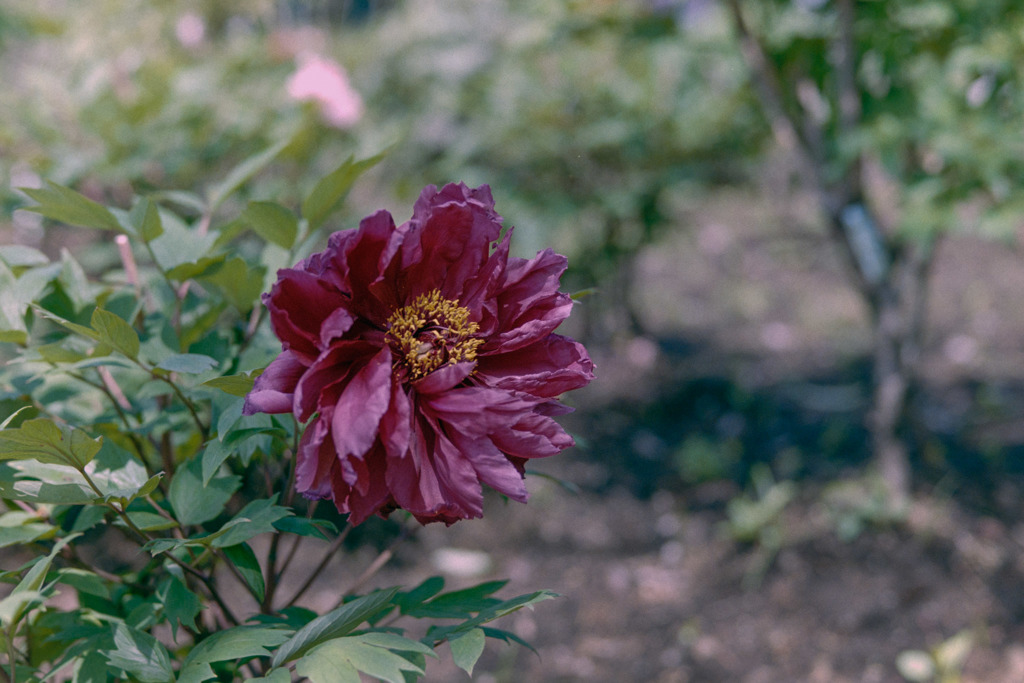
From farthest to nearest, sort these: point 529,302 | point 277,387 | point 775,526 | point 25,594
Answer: point 775,526, point 529,302, point 277,387, point 25,594

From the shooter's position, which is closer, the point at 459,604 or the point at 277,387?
the point at 277,387

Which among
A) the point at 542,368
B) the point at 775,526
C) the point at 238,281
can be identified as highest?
the point at 238,281

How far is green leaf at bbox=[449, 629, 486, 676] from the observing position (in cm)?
66

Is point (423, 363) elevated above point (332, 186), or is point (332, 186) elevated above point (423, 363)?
point (332, 186)

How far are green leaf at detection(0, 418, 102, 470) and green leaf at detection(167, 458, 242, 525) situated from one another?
114 mm

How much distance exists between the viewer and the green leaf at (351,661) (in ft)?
2.14

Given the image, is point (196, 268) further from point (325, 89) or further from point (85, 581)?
point (325, 89)

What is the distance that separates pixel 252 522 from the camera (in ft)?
2.43

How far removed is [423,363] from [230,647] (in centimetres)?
31

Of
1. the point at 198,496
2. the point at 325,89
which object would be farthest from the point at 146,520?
the point at 325,89

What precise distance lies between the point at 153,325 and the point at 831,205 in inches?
74.3

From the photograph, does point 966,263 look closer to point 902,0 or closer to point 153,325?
point 902,0

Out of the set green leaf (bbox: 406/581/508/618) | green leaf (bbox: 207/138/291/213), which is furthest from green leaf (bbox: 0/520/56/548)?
green leaf (bbox: 207/138/291/213)

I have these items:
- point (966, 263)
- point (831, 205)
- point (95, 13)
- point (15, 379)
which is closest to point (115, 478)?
point (15, 379)
